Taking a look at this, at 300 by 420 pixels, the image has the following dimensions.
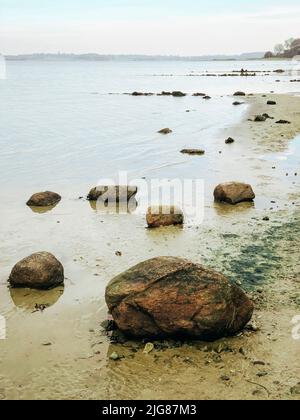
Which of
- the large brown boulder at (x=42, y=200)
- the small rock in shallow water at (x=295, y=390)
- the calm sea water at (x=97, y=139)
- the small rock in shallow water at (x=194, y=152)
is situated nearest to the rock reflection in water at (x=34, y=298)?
the small rock in shallow water at (x=295, y=390)

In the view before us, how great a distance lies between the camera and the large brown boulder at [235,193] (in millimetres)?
13273

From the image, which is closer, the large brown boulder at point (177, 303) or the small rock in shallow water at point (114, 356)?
the small rock in shallow water at point (114, 356)

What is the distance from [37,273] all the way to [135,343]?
8.08ft

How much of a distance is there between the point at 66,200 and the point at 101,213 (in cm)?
191

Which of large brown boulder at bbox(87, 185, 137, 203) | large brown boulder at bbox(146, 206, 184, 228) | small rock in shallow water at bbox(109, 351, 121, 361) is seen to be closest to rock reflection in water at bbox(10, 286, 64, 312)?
small rock in shallow water at bbox(109, 351, 121, 361)

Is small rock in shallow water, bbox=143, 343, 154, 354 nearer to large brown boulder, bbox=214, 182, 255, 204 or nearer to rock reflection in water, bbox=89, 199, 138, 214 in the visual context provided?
rock reflection in water, bbox=89, 199, 138, 214

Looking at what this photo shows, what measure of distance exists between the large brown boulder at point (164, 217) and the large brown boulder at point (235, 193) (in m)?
2.12

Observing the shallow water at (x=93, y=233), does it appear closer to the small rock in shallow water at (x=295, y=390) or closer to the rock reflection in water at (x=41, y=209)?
the rock reflection in water at (x=41, y=209)

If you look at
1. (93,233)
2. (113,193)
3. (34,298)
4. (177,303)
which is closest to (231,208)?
(113,193)

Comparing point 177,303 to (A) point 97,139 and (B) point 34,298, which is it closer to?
(B) point 34,298

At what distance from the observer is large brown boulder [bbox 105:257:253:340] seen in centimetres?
655

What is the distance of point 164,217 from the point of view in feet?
37.9

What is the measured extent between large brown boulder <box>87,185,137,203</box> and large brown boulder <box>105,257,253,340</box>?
23.6 feet

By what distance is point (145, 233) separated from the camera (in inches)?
441
